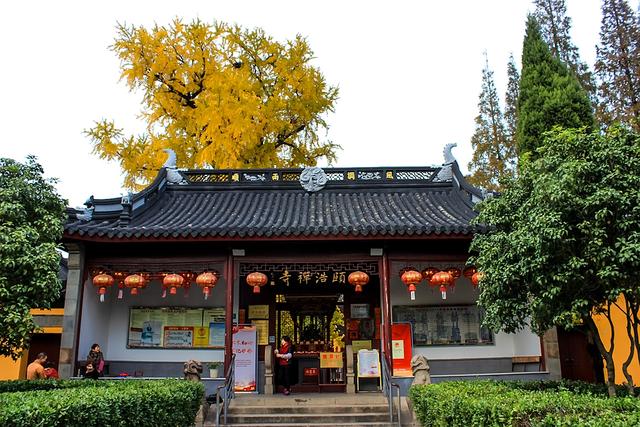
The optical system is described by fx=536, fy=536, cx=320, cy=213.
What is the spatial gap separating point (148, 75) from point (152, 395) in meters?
13.5

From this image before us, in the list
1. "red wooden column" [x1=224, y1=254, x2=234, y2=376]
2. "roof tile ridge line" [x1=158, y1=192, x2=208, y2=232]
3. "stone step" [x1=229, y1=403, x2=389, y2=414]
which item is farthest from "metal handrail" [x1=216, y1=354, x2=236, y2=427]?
"roof tile ridge line" [x1=158, y1=192, x2=208, y2=232]

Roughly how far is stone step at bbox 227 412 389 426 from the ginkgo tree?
9238 millimetres

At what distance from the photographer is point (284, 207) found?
39.2 ft

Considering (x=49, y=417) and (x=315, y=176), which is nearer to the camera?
(x=49, y=417)

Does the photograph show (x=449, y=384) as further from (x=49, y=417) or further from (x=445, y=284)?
(x=49, y=417)

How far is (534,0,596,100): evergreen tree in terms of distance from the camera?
21781mm

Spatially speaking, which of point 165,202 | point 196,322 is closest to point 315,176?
point 165,202

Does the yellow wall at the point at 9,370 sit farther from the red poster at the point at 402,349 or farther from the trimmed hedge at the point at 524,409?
the trimmed hedge at the point at 524,409

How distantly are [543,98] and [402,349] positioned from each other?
9.61 m

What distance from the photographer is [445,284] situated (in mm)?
9680

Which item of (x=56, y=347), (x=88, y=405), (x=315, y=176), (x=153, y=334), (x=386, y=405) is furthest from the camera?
(x=315, y=176)

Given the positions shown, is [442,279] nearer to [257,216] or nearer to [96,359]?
[257,216]

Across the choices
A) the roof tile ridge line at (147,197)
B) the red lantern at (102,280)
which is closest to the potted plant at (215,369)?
the red lantern at (102,280)

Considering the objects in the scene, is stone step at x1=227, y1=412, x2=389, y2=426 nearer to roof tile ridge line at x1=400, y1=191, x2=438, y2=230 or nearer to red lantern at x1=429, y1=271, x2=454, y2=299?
red lantern at x1=429, y1=271, x2=454, y2=299
